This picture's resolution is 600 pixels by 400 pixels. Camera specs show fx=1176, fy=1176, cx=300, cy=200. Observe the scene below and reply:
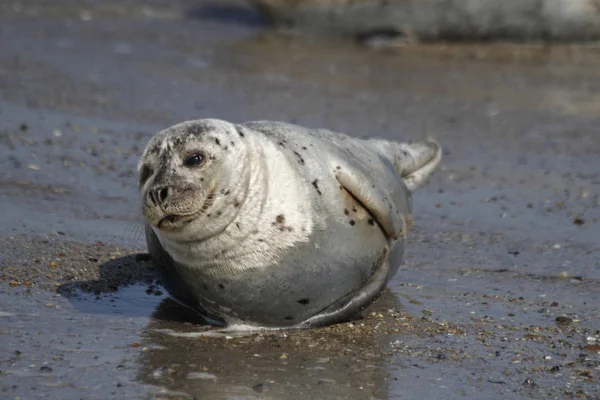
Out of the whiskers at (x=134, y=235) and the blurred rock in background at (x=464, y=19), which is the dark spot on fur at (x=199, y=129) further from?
the blurred rock in background at (x=464, y=19)

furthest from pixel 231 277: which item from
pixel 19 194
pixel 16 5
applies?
pixel 16 5

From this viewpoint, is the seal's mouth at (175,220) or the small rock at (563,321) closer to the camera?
the seal's mouth at (175,220)

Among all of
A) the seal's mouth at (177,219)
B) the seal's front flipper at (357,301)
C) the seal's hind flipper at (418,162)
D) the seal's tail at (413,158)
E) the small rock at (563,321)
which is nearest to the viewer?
the seal's mouth at (177,219)

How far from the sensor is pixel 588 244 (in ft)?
19.9

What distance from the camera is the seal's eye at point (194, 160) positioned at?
14.3 ft

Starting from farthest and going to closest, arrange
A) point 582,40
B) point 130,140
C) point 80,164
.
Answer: point 582,40 → point 130,140 → point 80,164

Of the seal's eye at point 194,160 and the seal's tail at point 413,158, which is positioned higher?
the seal's eye at point 194,160

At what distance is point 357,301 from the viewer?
476 centimetres

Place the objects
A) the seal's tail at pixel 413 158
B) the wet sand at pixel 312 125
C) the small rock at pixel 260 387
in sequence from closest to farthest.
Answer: the small rock at pixel 260 387, the wet sand at pixel 312 125, the seal's tail at pixel 413 158

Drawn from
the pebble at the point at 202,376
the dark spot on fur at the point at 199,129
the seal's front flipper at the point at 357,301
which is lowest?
the pebble at the point at 202,376

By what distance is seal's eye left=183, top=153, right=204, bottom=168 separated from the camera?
4344 mm

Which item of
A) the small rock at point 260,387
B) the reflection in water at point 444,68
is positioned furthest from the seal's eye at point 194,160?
the reflection in water at point 444,68

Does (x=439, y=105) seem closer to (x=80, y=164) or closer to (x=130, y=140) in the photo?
(x=130, y=140)

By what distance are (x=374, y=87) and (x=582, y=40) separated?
2.61 meters
